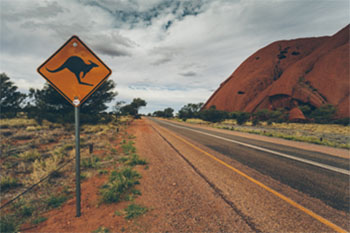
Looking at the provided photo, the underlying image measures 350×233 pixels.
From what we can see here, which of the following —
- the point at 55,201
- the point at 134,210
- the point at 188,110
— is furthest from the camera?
the point at 188,110

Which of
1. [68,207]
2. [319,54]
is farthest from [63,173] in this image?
[319,54]

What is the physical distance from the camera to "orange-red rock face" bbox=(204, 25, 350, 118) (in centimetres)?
4472

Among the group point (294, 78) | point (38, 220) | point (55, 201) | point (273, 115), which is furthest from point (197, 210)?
point (294, 78)

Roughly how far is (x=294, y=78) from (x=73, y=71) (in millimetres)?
68883

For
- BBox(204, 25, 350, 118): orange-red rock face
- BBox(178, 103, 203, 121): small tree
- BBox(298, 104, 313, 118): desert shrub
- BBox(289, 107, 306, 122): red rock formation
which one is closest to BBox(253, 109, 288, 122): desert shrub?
BBox(289, 107, 306, 122): red rock formation

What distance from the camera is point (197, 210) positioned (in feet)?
8.79

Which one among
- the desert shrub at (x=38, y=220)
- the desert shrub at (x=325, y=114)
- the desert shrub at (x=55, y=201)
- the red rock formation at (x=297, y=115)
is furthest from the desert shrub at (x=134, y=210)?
the red rock formation at (x=297, y=115)

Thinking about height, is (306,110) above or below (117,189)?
above

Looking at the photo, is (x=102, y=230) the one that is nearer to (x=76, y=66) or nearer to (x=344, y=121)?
(x=76, y=66)

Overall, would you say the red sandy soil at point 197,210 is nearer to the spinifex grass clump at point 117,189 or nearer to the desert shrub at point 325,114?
the spinifex grass clump at point 117,189

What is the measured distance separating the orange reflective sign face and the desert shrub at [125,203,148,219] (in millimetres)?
2023

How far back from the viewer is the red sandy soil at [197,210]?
2.29m

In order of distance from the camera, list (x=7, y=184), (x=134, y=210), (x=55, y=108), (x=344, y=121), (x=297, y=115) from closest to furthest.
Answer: (x=134, y=210) < (x=7, y=184) < (x=55, y=108) < (x=344, y=121) < (x=297, y=115)

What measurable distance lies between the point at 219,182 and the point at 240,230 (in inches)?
63.8
